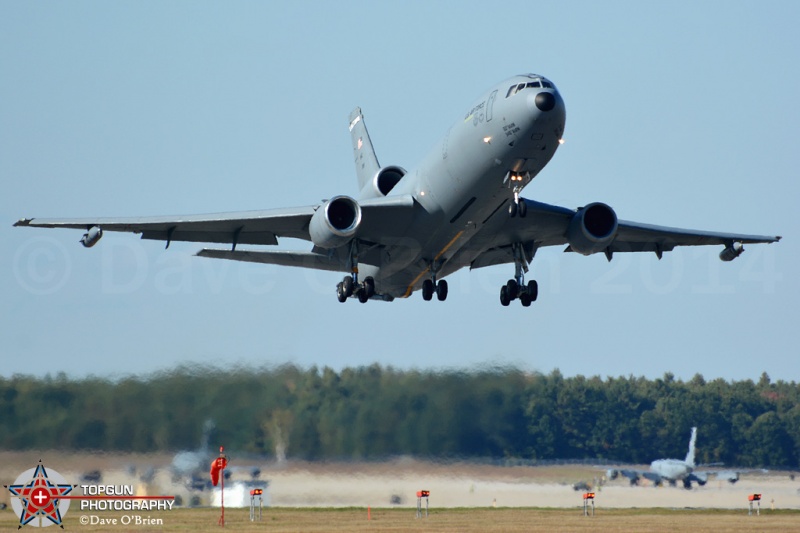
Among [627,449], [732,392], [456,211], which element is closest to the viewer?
[456,211]

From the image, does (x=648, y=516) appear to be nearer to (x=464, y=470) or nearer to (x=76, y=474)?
(x=464, y=470)

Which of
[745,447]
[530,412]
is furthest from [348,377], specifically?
[745,447]

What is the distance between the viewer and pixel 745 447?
45219 millimetres

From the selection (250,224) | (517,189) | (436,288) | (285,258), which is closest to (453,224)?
(517,189)

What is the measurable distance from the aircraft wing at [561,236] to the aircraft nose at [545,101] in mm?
5622

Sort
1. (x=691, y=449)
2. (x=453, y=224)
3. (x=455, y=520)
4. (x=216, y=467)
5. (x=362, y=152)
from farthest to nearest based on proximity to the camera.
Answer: (x=691, y=449), (x=362, y=152), (x=455, y=520), (x=216, y=467), (x=453, y=224)

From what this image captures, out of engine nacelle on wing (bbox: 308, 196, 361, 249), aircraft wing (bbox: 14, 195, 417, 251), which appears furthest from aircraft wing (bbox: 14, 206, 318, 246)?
engine nacelle on wing (bbox: 308, 196, 361, 249)

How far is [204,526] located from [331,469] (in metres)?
4.80

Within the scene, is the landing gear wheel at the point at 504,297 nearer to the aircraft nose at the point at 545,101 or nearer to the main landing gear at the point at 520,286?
the main landing gear at the point at 520,286

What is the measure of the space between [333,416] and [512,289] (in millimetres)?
6768

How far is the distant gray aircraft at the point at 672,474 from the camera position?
40438 mm

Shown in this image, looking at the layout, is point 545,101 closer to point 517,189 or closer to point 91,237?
point 517,189

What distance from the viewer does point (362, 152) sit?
143ft

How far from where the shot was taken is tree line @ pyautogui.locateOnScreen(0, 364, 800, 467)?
3459 centimetres
